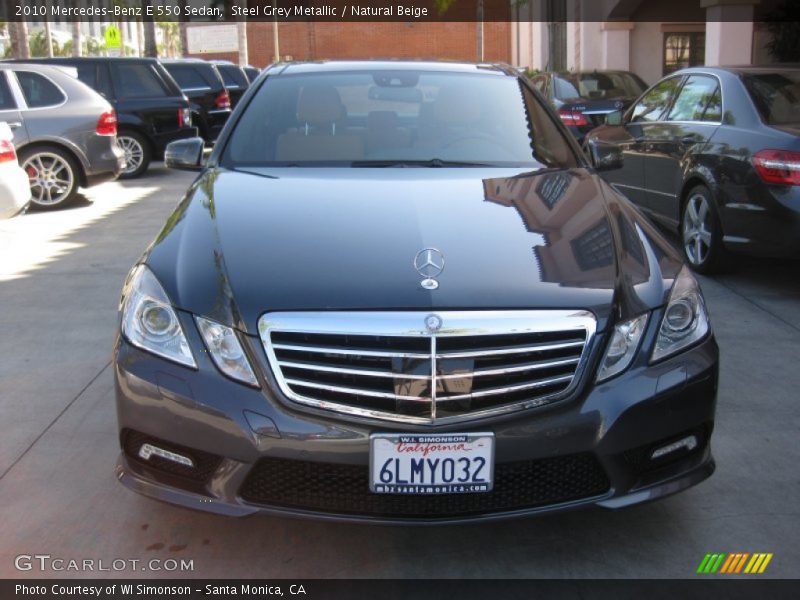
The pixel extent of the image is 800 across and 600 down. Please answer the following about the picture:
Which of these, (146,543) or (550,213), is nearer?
(146,543)

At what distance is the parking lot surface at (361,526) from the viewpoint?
3.17 meters

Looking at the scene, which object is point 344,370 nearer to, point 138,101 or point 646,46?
point 138,101

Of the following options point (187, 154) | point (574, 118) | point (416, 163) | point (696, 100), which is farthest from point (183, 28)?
point (416, 163)

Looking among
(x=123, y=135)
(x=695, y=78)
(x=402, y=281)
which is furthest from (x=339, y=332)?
(x=123, y=135)

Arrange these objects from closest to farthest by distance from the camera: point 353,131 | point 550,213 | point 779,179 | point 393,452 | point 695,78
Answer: point 393,452
point 550,213
point 353,131
point 779,179
point 695,78

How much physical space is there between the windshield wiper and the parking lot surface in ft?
5.01

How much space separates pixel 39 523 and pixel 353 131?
211cm

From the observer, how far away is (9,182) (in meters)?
8.28

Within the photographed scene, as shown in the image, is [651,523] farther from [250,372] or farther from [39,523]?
[39,523]

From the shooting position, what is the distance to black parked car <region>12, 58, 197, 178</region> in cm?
1398

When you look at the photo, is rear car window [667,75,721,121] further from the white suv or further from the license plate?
the white suv

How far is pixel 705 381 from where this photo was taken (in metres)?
3.11

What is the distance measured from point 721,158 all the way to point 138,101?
31.4ft

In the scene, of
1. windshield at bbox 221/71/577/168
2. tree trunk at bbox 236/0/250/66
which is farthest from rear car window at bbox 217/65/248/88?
tree trunk at bbox 236/0/250/66
